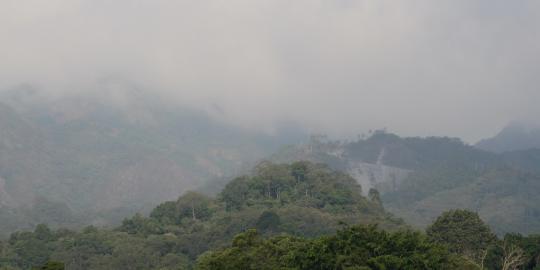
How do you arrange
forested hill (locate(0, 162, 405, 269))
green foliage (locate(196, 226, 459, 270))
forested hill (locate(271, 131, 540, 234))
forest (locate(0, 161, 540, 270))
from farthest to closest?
forested hill (locate(271, 131, 540, 234)), forested hill (locate(0, 162, 405, 269)), forest (locate(0, 161, 540, 270)), green foliage (locate(196, 226, 459, 270))

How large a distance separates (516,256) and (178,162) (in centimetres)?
15345

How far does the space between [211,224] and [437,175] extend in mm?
92106

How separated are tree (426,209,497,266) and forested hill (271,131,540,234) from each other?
199 ft

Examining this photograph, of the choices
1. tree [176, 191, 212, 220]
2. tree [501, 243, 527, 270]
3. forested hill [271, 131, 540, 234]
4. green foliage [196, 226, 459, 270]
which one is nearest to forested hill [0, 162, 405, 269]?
tree [176, 191, 212, 220]

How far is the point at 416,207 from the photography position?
134 metres

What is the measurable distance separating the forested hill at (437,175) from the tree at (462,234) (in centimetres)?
6075

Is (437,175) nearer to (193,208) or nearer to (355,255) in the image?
(193,208)

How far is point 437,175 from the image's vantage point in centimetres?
15525

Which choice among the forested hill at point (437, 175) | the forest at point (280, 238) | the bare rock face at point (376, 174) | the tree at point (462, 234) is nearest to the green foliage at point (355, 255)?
the forest at point (280, 238)

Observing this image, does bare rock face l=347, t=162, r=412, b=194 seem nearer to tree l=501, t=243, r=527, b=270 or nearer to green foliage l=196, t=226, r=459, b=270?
tree l=501, t=243, r=527, b=270

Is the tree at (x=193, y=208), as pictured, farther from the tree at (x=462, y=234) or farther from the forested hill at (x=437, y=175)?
the forested hill at (x=437, y=175)

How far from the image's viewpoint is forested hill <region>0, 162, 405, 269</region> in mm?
63906

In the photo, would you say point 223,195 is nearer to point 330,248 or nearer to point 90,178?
point 330,248

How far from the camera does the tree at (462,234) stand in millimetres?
47969
